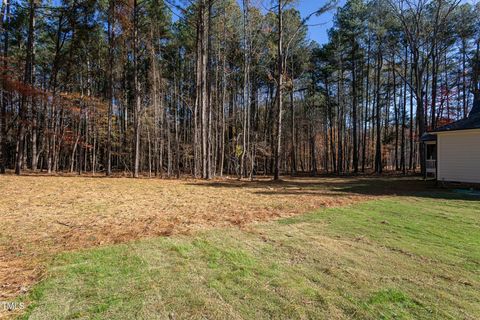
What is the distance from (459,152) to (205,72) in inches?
475

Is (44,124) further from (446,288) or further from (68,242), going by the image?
(446,288)

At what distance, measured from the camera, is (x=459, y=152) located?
10.9 meters

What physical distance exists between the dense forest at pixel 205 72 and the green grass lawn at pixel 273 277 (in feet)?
32.5

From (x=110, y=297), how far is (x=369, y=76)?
2874 cm

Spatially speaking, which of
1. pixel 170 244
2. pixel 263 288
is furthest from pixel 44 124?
pixel 263 288

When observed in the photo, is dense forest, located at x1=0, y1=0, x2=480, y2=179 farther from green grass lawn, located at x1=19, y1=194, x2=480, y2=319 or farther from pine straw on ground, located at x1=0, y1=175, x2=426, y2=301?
green grass lawn, located at x1=19, y1=194, x2=480, y2=319

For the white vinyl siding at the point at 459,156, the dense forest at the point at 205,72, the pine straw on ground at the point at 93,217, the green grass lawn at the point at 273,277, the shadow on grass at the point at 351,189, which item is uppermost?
the dense forest at the point at 205,72

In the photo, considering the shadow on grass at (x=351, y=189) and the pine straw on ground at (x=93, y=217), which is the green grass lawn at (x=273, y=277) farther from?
the shadow on grass at (x=351, y=189)

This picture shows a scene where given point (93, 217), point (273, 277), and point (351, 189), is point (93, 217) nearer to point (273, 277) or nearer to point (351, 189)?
point (273, 277)

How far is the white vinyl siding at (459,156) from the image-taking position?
1048 centimetres

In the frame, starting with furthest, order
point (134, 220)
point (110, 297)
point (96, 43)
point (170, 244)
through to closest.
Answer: point (96, 43), point (134, 220), point (170, 244), point (110, 297)

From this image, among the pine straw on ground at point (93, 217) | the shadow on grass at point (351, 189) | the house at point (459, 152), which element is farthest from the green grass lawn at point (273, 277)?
the house at point (459, 152)

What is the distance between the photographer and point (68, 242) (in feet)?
12.1

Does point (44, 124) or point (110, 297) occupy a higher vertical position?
point (44, 124)
